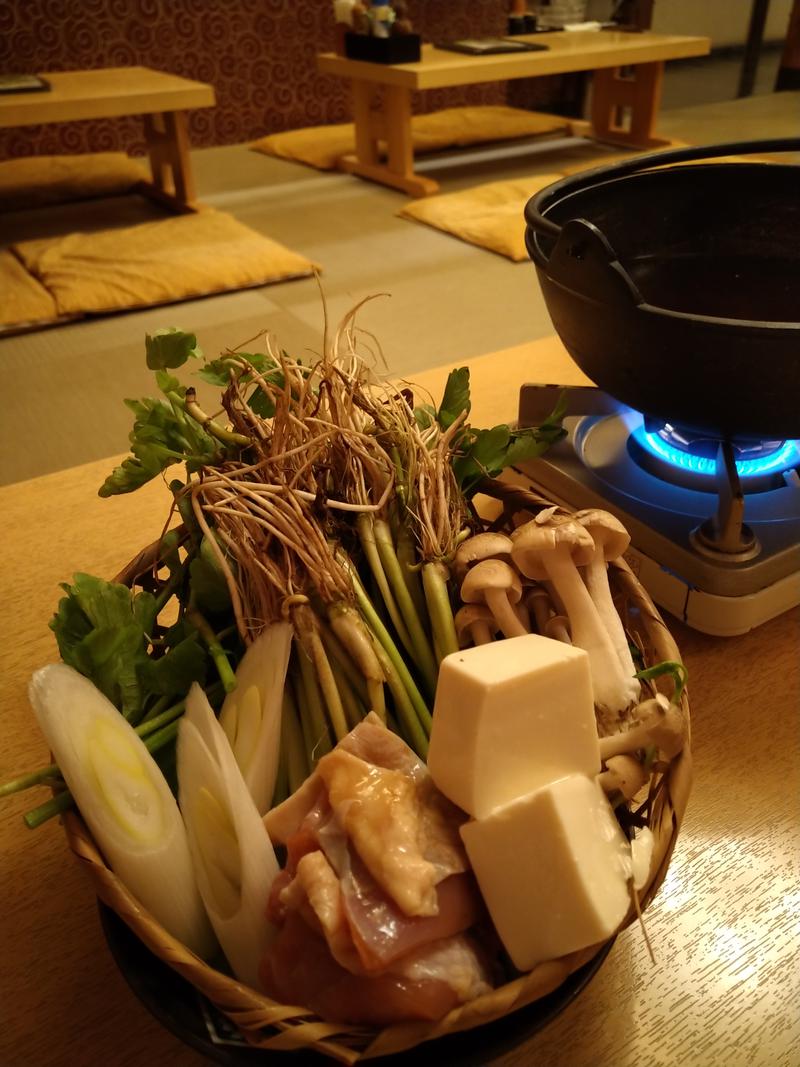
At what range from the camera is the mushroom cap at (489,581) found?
0.68m

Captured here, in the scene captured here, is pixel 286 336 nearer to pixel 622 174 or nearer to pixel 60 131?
pixel 622 174

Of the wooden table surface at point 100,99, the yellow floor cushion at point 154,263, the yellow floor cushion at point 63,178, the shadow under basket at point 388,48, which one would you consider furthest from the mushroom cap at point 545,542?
the yellow floor cushion at point 63,178

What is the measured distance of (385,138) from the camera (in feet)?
12.2

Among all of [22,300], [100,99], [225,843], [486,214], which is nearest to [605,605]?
[225,843]

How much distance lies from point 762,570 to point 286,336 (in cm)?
155

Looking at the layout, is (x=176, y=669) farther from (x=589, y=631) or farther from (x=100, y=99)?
(x=100, y=99)

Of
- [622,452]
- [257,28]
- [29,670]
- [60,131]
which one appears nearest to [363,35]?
[257,28]

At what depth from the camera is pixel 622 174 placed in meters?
1.09

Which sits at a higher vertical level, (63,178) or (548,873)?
(548,873)

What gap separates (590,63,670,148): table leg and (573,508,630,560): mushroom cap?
13.0ft

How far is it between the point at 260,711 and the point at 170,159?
3231 millimetres

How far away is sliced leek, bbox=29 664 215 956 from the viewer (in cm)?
58

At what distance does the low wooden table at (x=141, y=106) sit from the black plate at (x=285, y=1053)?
288 centimetres

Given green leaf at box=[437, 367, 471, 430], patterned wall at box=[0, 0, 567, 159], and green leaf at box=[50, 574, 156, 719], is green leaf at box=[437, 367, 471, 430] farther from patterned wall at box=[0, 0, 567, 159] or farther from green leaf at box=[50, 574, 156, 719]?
patterned wall at box=[0, 0, 567, 159]
